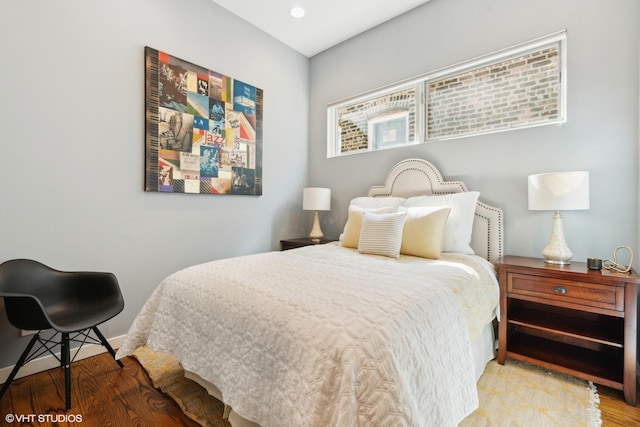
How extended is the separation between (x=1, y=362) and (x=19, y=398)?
340mm

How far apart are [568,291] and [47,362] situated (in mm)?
3404

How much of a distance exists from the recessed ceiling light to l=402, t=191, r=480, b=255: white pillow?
7.77ft

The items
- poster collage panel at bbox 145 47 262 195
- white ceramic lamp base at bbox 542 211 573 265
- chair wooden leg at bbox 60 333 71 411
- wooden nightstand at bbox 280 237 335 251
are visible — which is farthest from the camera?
wooden nightstand at bbox 280 237 335 251

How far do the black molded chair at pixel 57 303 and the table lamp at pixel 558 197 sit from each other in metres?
2.85

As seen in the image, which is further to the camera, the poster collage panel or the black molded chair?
the poster collage panel

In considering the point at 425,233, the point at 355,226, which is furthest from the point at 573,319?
the point at 355,226

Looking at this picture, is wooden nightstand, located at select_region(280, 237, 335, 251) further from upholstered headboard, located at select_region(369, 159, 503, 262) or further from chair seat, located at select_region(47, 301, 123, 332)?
chair seat, located at select_region(47, 301, 123, 332)

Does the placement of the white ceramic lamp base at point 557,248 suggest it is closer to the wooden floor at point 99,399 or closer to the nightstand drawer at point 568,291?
the nightstand drawer at point 568,291

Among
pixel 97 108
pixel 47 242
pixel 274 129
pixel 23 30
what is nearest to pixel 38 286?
pixel 47 242

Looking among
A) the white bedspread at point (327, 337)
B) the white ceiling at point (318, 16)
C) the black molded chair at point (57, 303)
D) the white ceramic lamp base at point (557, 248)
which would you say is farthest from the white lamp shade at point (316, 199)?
the white ceramic lamp base at point (557, 248)

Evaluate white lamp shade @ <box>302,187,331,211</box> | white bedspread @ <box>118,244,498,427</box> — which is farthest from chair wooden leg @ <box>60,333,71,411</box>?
white lamp shade @ <box>302,187,331,211</box>

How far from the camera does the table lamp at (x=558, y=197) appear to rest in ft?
5.89

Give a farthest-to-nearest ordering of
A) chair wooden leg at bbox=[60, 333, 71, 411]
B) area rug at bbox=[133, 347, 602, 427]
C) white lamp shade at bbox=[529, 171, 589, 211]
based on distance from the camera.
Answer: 1. white lamp shade at bbox=[529, 171, 589, 211]
2. chair wooden leg at bbox=[60, 333, 71, 411]
3. area rug at bbox=[133, 347, 602, 427]

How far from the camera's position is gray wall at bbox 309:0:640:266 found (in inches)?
76.0
